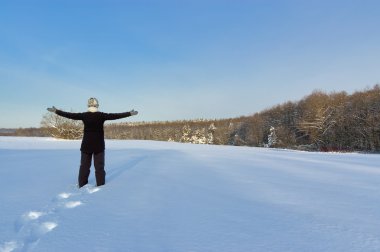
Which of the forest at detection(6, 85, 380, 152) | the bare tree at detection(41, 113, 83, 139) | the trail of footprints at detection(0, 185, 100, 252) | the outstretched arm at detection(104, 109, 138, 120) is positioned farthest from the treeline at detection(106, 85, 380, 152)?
the trail of footprints at detection(0, 185, 100, 252)

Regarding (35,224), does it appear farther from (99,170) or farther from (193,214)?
(99,170)

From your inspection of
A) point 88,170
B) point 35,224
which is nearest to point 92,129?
point 88,170

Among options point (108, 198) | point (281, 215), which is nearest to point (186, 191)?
point (108, 198)

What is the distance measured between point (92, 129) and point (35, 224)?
322 centimetres

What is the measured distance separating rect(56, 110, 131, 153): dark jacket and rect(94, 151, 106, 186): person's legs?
12 cm

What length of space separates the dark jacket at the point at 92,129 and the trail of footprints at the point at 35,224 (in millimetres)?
1543

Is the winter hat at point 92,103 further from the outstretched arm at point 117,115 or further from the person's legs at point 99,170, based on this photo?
the person's legs at point 99,170

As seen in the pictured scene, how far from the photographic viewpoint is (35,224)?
3814 millimetres

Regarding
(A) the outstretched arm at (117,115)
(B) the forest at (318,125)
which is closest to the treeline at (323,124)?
(B) the forest at (318,125)

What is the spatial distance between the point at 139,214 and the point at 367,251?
8.05 feet

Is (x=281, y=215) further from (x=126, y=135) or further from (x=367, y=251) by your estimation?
(x=126, y=135)

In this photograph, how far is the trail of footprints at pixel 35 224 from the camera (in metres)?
3.17

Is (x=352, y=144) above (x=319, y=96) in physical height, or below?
below

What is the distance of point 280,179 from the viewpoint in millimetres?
6926
